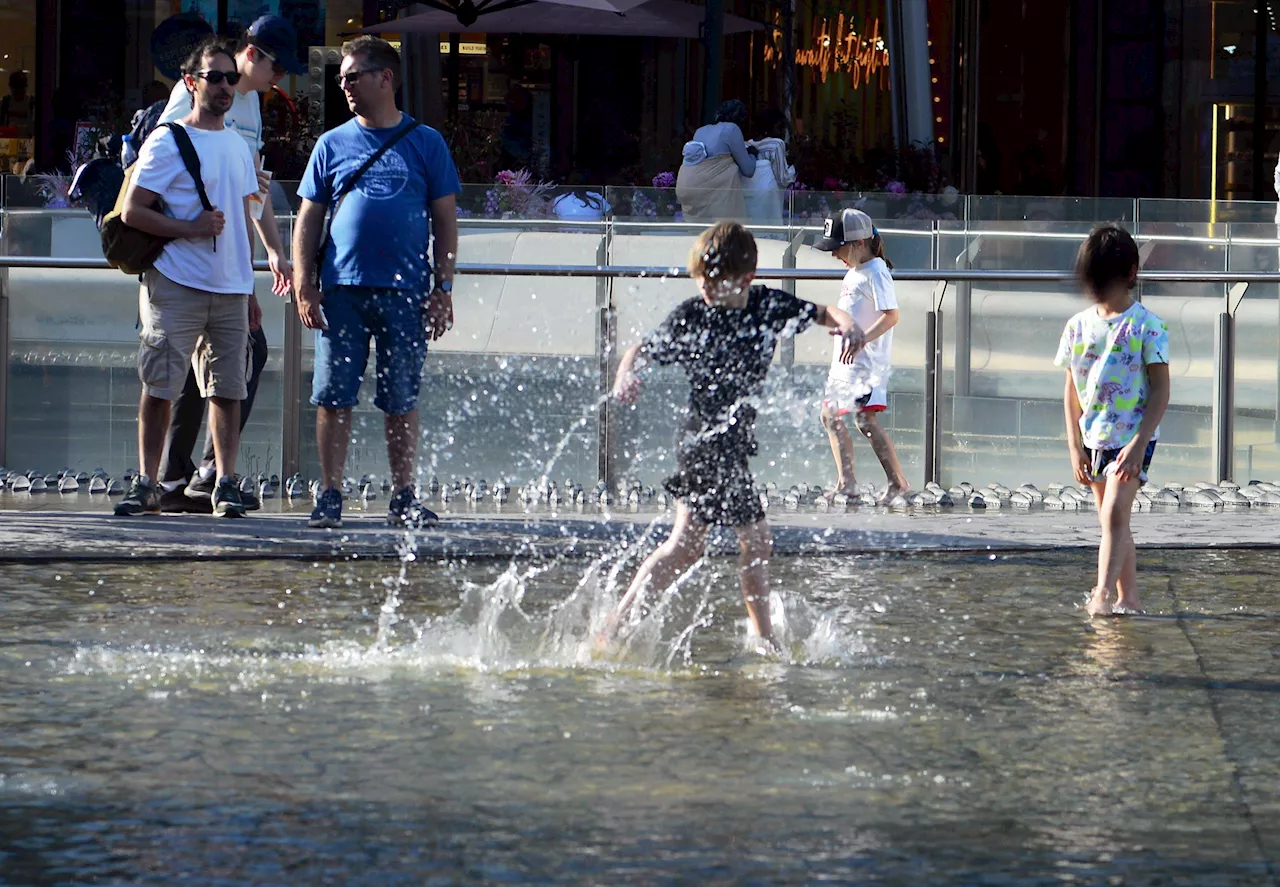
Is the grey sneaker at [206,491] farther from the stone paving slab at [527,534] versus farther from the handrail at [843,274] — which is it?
the handrail at [843,274]

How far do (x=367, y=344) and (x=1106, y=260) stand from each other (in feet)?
9.46

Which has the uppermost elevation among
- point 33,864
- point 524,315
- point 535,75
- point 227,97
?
point 535,75

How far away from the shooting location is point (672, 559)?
614 cm

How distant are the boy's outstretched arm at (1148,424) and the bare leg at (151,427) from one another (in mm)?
3670

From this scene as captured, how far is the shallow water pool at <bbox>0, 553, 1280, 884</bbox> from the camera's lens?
4.01 metres

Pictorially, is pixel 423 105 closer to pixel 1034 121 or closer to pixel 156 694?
pixel 1034 121

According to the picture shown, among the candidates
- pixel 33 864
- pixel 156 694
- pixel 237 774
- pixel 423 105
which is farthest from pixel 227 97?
pixel 423 105

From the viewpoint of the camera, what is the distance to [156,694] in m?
5.42

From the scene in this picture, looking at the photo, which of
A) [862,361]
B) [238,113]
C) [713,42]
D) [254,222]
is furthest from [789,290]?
[713,42]

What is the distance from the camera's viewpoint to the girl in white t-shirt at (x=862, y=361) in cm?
1016

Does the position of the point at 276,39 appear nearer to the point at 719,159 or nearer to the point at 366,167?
the point at 366,167

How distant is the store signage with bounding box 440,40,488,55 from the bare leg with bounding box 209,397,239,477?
1786 cm

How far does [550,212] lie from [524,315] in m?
1.67

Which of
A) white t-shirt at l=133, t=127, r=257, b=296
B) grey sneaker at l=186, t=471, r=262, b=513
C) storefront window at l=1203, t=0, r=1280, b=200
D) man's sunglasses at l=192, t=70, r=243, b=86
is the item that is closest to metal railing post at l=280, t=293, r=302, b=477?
grey sneaker at l=186, t=471, r=262, b=513
